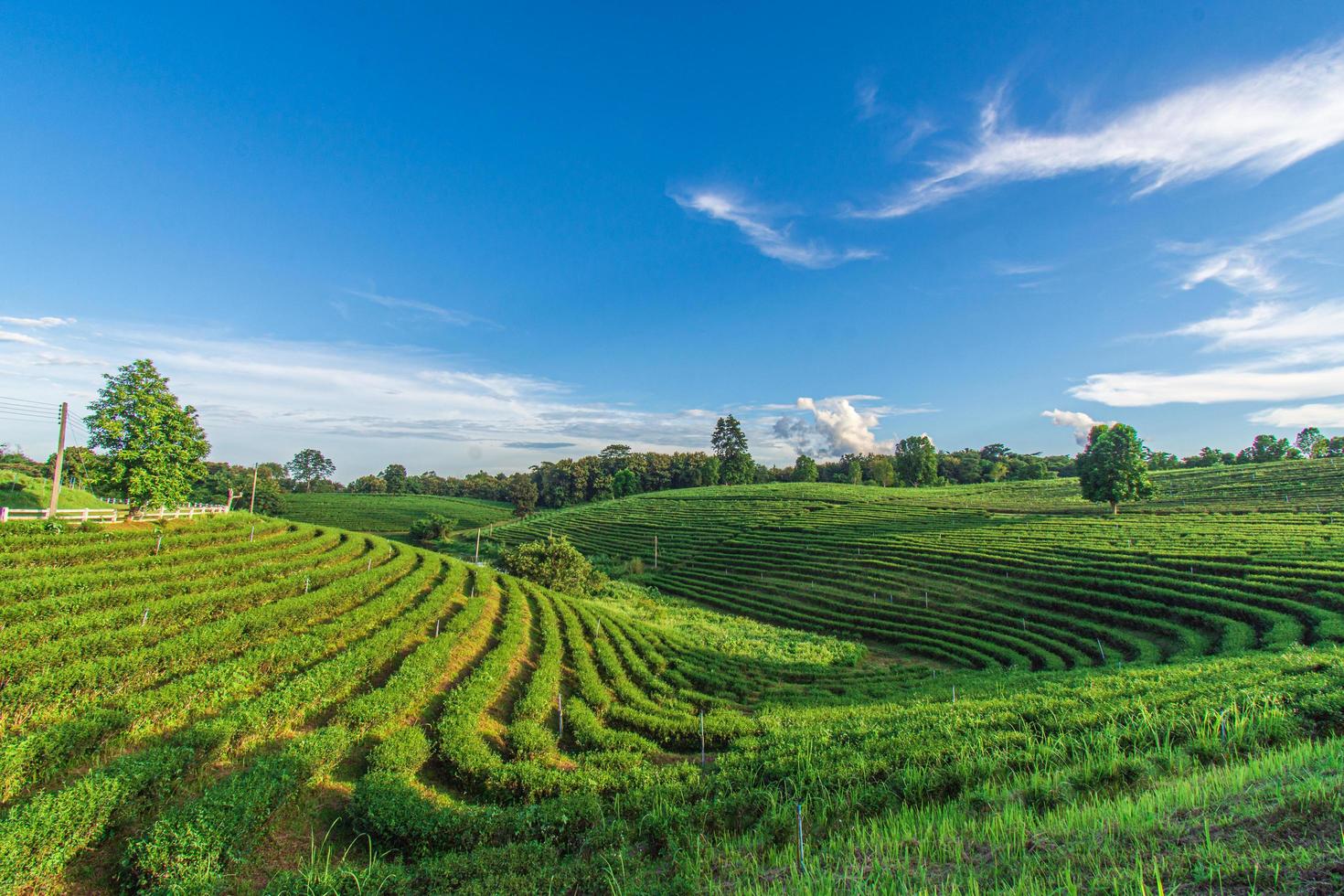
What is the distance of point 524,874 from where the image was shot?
21.2ft

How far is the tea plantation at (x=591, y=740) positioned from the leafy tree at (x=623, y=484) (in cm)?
9043

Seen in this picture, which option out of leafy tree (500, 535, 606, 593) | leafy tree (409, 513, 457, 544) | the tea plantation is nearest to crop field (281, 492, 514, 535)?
leafy tree (409, 513, 457, 544)

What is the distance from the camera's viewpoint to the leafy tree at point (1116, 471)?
59.3m

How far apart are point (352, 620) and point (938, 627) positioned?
116ft

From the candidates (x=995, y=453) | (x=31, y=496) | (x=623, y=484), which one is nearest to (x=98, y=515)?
(x=31, y=496)

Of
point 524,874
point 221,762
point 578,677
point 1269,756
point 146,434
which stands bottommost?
point 578,677

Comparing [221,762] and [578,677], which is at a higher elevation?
[221,762]

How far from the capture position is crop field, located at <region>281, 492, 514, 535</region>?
3664 inches

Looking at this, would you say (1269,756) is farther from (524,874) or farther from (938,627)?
(938,627)

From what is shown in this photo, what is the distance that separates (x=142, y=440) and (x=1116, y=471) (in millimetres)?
89159

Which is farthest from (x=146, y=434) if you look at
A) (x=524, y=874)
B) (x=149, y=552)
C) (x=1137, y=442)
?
(x=1137, y=442)

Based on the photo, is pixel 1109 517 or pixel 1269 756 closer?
pixel 1269 756

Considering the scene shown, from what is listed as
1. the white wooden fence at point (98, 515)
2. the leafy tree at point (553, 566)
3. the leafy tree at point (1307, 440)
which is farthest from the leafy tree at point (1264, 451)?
the white wooden fence at point (98, 515)

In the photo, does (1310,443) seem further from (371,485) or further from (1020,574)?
(371,485)
